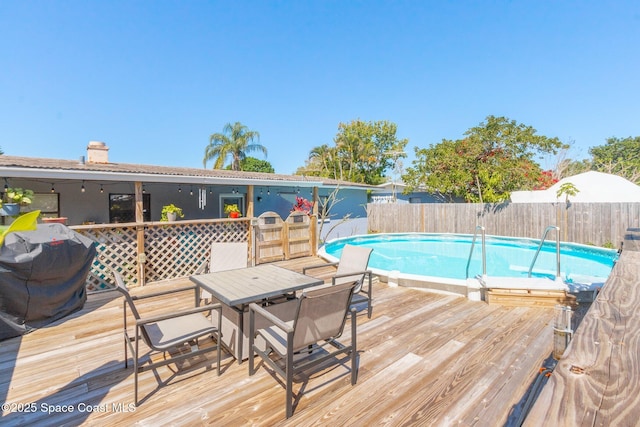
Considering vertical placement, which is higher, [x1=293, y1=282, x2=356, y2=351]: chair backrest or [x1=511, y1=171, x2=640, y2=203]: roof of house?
[x1=511, y1=171, x2=640, y2=203]: roof of house

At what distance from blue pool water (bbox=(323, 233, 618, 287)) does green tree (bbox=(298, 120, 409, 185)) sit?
13.6 m

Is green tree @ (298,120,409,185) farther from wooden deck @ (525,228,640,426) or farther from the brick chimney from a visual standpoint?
Answer: wooden deck @ (525,228,640,426)

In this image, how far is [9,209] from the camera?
552 centimetres

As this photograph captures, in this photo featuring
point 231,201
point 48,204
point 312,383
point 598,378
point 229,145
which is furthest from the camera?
point 229,145

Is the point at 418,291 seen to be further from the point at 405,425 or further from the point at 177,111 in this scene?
the point at 177,111

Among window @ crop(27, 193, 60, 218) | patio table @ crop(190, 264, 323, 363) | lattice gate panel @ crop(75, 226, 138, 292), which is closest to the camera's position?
patio table @ crop(190, 264, 323, 363)

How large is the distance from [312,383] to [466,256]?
10.8 meters

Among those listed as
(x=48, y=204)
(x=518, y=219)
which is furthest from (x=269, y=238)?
(x=518, y=219)

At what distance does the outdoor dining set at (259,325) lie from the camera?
2.54m

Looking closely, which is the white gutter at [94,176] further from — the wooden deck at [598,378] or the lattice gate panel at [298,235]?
the wooden deck at [598,378]

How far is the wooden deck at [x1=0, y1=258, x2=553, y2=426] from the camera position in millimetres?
2418

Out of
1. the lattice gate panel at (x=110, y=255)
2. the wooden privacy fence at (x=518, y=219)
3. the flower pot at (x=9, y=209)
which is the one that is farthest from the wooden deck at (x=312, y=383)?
the wooden privacy fence at (x=518, y=219)

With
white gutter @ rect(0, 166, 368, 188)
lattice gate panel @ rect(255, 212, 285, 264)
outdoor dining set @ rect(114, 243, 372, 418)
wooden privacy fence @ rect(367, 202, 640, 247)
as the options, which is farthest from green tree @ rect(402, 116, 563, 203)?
outdoor dining set @ rect(114, 243, 372, 418)

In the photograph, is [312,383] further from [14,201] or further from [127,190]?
[127,190]
